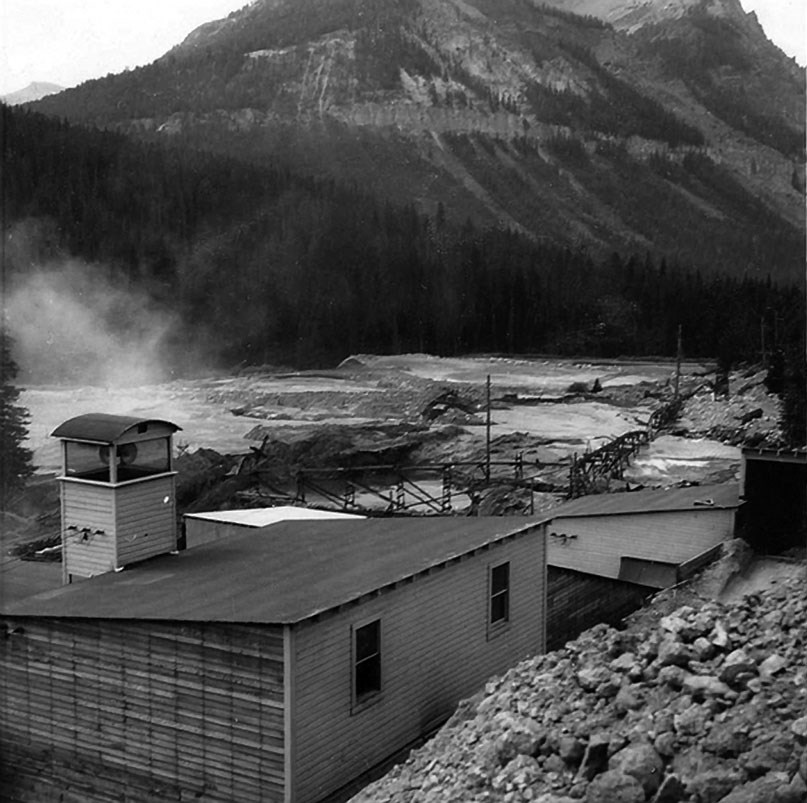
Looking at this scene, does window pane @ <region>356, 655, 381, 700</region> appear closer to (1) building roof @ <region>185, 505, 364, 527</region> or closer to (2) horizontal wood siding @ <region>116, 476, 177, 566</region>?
(2) horizontal wood siding @ <region>116, 476, 177, 566</region>

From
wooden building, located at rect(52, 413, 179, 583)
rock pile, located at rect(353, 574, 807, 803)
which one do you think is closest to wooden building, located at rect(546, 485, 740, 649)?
wooden building, located at rect(52, 413, 179, 583)

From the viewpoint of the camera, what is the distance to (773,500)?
23.9m

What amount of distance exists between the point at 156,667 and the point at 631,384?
84.5ft

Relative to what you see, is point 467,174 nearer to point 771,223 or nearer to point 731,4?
point 771,223

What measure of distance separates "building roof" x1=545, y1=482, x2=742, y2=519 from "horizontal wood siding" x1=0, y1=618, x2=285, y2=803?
12.1 meters

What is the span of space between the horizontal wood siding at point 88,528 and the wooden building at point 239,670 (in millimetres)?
616

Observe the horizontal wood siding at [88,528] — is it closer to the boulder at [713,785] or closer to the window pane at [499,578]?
the window pane at [499,578]

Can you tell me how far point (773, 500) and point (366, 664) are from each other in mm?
14431

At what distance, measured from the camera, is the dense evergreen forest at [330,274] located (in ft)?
117

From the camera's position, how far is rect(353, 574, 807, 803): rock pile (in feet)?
23.8

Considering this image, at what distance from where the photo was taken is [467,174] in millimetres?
44250

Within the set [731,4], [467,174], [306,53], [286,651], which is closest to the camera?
[286,651]

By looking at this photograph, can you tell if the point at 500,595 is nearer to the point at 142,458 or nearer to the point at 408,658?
the point at 408,658

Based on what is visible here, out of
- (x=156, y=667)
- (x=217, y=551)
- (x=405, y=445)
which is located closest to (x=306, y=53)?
(x=405, y=445)
